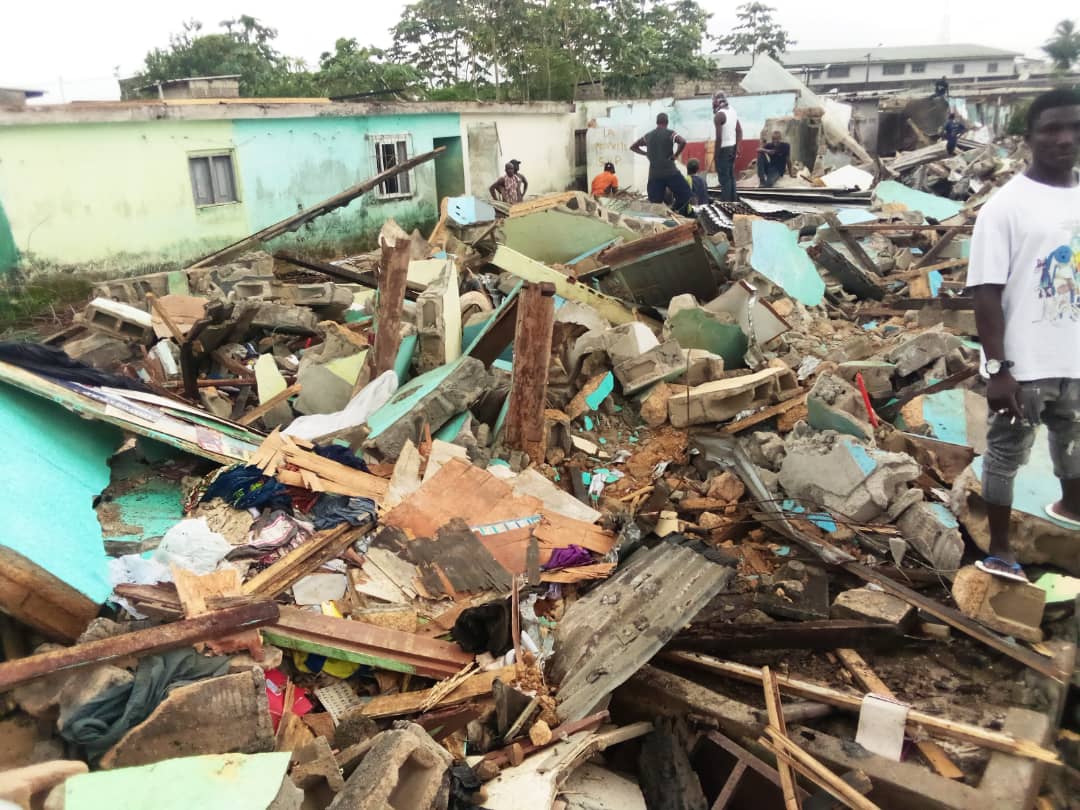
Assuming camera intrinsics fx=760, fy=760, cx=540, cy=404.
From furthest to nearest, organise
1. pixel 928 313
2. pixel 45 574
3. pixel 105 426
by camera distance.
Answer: pixel 928 313, pixel 105 426, pixel 45 574

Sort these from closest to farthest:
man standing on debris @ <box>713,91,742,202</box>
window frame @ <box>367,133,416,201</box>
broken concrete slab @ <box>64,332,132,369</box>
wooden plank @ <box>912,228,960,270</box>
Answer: broken concrete slab @ <box>64,332,132,369</box>
wooden plank @ <box>912,228,960,270</box>
man standing on debris @ <box>713,91,742,202</box>
window frame @ <box>367,133,416,201</box>

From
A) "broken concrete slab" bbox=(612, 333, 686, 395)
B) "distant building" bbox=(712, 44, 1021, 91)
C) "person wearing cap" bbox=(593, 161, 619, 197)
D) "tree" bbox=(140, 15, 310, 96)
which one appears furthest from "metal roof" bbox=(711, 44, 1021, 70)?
"broken concrete slab" bbox=(612, 333, 686, 395)

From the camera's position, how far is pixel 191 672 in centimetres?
269

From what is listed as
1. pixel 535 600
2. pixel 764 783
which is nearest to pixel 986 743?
pixel 764 783

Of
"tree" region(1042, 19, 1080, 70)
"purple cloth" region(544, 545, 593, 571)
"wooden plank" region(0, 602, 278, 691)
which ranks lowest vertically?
"purple cloth" region(544, 545, 593, 571)

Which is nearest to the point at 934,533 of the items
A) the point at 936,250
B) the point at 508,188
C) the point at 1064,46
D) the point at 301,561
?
the point at 301,561

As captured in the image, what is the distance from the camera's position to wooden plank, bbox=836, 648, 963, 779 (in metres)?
2.71

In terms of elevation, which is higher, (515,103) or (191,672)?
(515,103)

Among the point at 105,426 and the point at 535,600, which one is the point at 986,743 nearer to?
the point at 535,600

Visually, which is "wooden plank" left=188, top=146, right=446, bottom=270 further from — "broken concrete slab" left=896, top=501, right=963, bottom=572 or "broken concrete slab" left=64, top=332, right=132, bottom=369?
"broken concrete slab" left=896, top=501, right=963, bottom=572

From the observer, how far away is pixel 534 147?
18578 mm

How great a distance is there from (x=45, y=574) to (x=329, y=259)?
10.6 m

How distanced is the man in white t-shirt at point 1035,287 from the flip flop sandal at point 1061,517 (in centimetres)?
42

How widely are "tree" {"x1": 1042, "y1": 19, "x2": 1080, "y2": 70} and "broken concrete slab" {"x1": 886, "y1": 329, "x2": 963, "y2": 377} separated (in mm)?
56006
